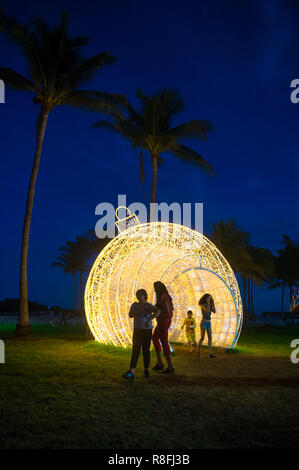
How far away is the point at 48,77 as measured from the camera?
16750mm

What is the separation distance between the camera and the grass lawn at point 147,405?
4.23m

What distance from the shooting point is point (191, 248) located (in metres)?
13.4

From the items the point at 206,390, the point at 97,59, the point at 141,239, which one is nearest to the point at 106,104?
the point at 97,59

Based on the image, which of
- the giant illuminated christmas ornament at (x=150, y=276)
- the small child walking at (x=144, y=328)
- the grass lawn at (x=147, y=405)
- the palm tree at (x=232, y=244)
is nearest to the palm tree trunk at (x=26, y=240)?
the giant illuminated christmas ornament at (x=150, y=276)

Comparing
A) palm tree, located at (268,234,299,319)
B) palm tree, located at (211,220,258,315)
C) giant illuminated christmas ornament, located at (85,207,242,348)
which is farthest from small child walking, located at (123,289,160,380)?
palm tree, located at (268,234,299,319)

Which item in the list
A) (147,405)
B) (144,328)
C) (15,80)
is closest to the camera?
(147,405)

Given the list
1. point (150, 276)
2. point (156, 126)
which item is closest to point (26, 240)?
point (150, 276)

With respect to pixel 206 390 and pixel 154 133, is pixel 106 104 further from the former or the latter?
pixel 206 390

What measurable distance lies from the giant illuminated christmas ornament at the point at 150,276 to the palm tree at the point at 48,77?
14.7 feet

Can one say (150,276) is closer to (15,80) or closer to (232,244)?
(15,80)

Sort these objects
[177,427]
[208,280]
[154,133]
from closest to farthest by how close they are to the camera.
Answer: [177,427] → [208,280] → [154,133]

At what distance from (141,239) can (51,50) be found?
375 inches

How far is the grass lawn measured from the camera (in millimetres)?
4234

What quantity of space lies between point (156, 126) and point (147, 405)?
659 inches
